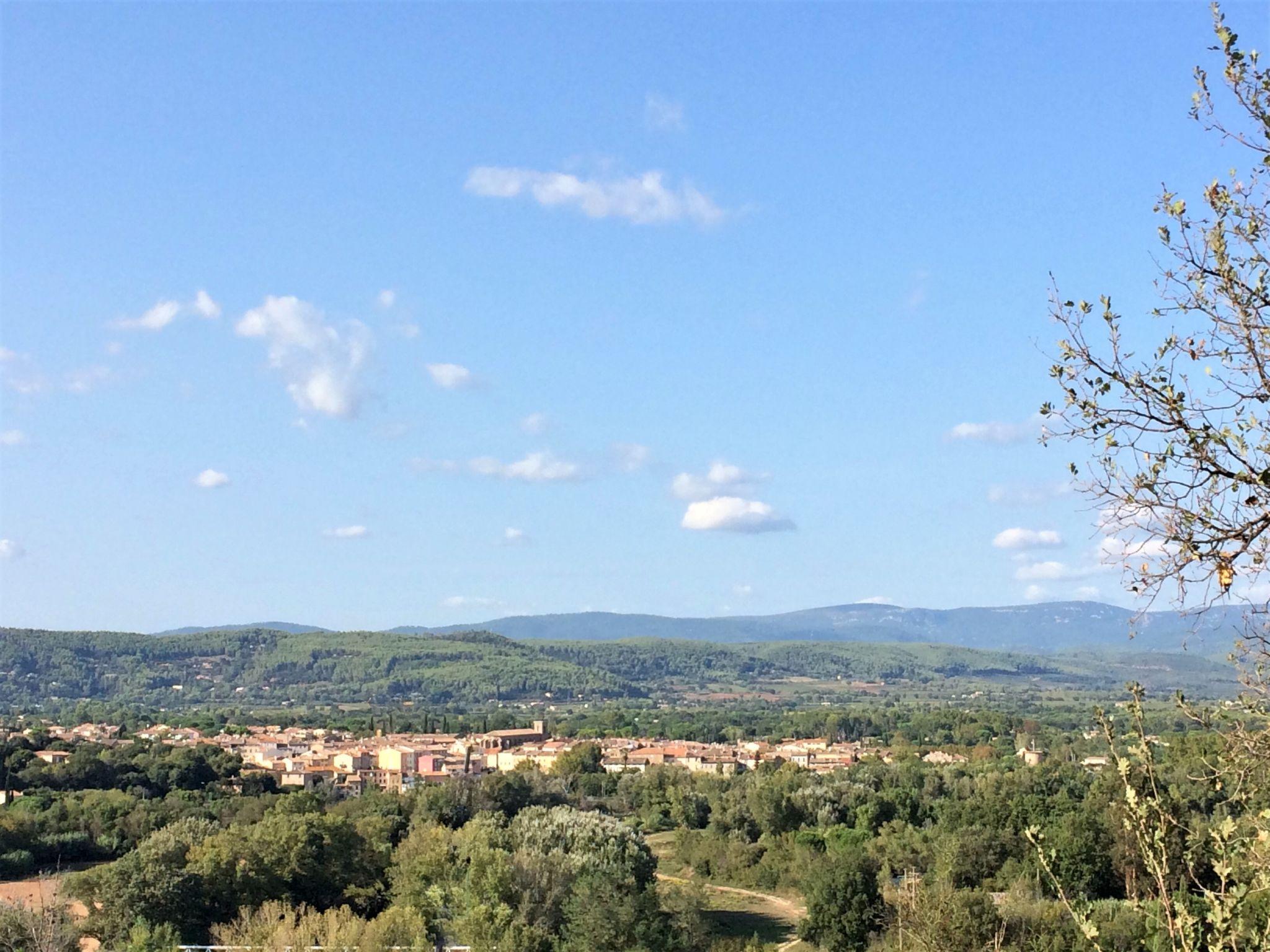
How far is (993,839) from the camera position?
32.2m

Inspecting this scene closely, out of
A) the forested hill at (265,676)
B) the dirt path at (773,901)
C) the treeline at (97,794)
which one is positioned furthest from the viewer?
the forested hill at (265,676)

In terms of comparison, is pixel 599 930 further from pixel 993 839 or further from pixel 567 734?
pixel 567 734

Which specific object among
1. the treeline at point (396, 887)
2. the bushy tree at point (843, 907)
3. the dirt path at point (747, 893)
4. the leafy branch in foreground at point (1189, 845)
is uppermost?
the leafy branch in foreground at point (1189, 845)

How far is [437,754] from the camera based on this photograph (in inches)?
2776

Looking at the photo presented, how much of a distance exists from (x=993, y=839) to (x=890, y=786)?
17.8m

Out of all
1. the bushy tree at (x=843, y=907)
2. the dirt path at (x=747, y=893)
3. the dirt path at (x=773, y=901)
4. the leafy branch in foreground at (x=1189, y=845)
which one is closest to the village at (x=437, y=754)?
the dirt path at (x=747, y=893)

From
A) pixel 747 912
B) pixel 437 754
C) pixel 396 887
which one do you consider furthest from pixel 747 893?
pixel 437 754

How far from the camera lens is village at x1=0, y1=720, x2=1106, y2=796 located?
59562 millimetres

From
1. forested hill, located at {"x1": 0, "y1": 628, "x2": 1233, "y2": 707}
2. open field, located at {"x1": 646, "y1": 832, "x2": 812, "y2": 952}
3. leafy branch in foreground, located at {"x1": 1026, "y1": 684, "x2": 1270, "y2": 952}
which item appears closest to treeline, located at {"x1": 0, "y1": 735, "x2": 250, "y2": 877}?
open field, located at {"x1": 646, "y1": 832, "x2": 812, "y2": 952}

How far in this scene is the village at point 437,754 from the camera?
59.6 metres

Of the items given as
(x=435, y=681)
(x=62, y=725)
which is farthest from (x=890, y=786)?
(x=435, y=681)

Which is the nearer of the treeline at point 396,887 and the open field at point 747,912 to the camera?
the treeline at point 396,887

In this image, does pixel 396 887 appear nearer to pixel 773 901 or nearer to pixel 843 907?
pixel 843 907

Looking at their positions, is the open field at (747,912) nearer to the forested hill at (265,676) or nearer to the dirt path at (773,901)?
the dirt path at (773,901)
